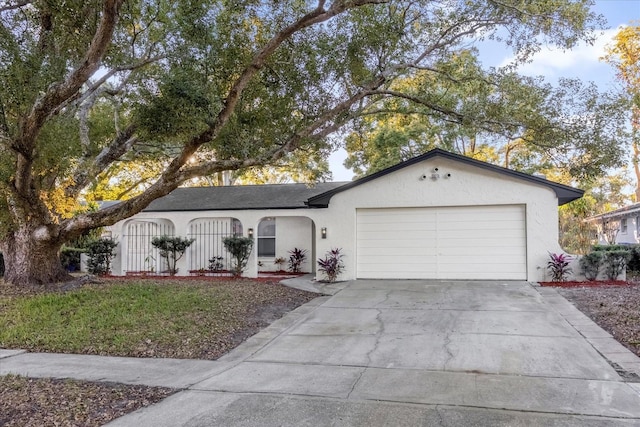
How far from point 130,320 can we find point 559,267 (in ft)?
34.8

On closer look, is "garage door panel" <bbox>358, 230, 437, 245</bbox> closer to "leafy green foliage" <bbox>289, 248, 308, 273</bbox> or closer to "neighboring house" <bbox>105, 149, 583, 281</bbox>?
"neighboring house" <bbox>105, 149, 583, 281</bbox>

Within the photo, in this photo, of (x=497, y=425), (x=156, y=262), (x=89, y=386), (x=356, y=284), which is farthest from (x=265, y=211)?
(x=497, y=425)

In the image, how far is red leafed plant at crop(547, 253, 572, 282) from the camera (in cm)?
1166

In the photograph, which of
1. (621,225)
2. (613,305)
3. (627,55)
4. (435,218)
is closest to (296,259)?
(435,218)

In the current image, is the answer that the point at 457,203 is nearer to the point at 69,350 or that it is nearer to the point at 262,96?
the point at 262,96

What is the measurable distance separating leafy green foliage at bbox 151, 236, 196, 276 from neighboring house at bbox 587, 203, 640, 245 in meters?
20.3

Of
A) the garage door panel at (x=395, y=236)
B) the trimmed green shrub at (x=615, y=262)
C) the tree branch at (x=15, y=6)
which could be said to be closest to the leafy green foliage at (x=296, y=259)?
the garage door panel at (x=395, y=236)

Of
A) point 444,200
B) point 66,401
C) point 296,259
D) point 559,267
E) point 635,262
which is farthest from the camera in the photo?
point 296,259

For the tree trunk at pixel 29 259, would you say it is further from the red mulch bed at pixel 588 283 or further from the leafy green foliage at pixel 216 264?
the red mulch bed at pixel 588 283

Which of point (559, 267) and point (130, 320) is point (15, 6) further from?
point (559, 267)

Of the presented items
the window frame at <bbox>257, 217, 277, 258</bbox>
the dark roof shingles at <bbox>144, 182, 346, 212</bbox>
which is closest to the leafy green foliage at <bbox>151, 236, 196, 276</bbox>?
the dark roof shingles at <bbox>144, 182, 346, 212</bbox>

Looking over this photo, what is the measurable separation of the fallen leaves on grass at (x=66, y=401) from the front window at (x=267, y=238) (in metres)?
11.8

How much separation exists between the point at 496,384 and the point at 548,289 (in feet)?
23.1

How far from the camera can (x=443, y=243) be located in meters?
12.7
